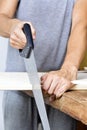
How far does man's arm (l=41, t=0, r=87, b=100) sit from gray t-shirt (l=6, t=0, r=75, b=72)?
0.04 meters

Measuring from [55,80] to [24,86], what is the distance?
7 cm

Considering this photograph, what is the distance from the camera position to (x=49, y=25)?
944 mm

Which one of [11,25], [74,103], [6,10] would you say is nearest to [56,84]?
[74,103]

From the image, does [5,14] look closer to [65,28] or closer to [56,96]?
[65,28]

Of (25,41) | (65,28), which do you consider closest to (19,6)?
(65,28)

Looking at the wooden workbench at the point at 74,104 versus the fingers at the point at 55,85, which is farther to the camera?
the fingers at the point at 55,85

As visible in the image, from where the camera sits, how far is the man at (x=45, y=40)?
91 centimetres

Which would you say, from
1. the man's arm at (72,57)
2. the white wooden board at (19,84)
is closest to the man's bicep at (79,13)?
the man's arm at (72,57)

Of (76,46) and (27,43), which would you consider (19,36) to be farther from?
(76,46)

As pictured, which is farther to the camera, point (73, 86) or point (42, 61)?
Result: point (42, 61)

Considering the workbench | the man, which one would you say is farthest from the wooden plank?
the man

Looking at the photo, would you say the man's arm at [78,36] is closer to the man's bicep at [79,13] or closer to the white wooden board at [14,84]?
the man's bicep at [79,13]

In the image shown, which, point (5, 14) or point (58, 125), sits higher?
point (5, 14)

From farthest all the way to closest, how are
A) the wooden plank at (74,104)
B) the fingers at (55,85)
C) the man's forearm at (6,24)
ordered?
the man's forearm at (6,24) < the fingers at (55,85) < the wooden plank at (74,104)
